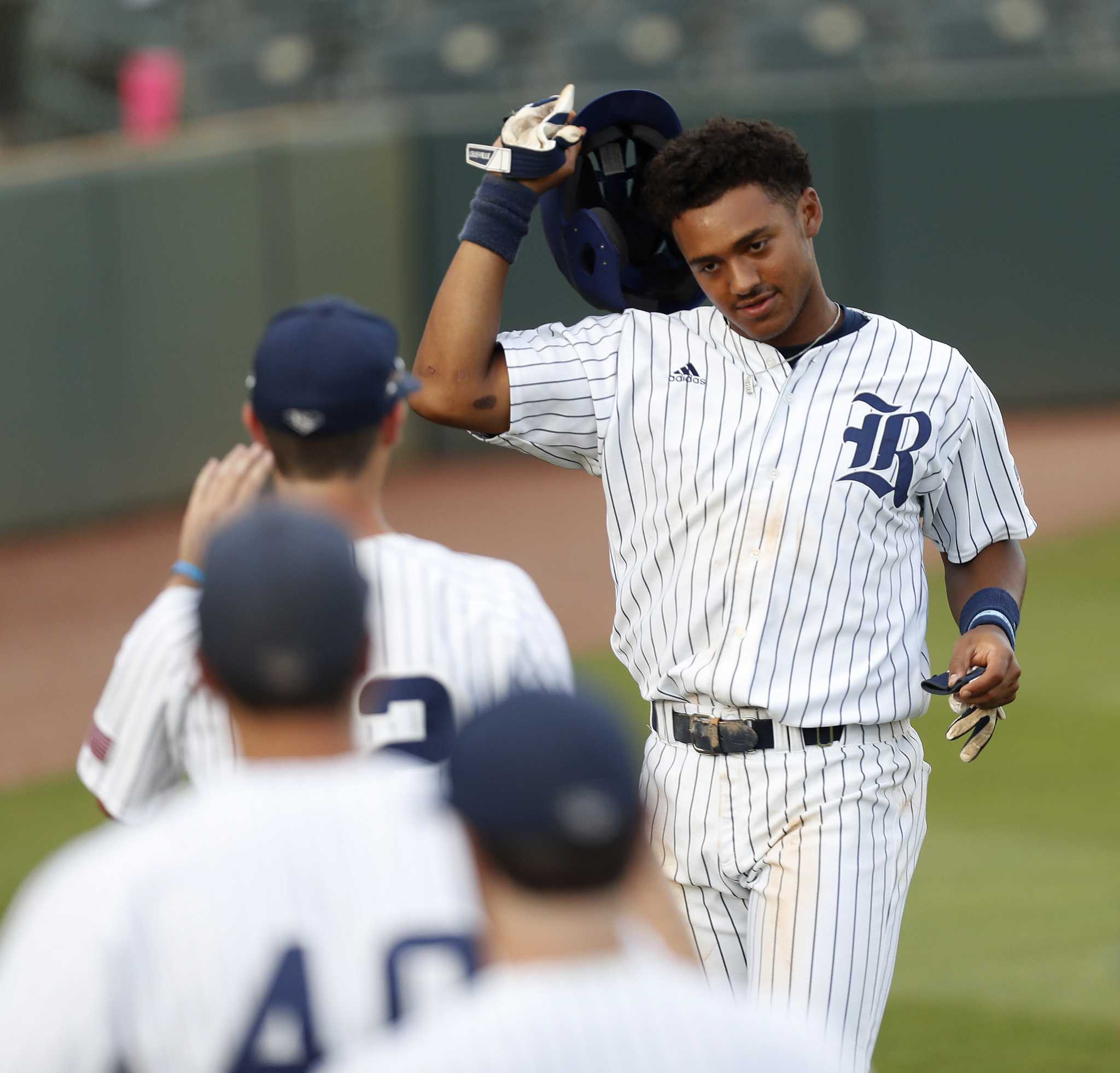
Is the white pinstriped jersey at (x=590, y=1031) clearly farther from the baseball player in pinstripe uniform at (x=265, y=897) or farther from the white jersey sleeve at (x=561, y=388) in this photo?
the white jersey sleeve at (x=561, y=388)

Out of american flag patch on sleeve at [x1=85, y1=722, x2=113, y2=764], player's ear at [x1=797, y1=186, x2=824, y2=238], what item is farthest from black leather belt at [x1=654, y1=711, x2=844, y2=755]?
american flag patch on sleeve at [x1=85, y1=722, x2=113, y2=764]

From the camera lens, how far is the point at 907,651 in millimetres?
3334

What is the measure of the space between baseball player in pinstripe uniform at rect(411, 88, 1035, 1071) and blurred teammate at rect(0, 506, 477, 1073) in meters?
1.30

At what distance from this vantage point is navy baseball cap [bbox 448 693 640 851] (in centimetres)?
156

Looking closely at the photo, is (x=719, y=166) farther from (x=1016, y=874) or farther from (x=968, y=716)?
(x=1016, y=874)

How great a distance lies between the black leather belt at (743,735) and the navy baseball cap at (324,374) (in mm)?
972

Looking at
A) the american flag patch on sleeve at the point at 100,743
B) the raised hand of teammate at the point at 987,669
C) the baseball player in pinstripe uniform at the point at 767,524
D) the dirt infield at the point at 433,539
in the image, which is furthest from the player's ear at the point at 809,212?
the dirt infield at the point at 433,539

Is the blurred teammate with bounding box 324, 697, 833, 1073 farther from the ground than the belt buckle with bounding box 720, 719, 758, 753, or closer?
farther from the ground

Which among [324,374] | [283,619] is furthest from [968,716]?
[283,619]

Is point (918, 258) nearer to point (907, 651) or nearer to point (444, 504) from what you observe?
point (444, 504)

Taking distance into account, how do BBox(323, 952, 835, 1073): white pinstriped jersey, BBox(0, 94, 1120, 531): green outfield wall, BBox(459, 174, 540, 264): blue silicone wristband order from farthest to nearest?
BBox(0, 94, 1120, 531): green outfield wall
BBox(459, 174, 540, 264): blue silicone wristband
BBox(323, 952, 835, 1073): white pinstriped jersey

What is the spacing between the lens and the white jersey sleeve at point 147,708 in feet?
8.00

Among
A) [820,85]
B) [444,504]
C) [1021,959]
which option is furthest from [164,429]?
[1021,959]

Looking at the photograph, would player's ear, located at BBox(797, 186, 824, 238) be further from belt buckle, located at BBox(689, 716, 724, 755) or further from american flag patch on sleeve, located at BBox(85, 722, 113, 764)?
american flag patch on sleeve, located at BBox(85, 722, 113, 764)
